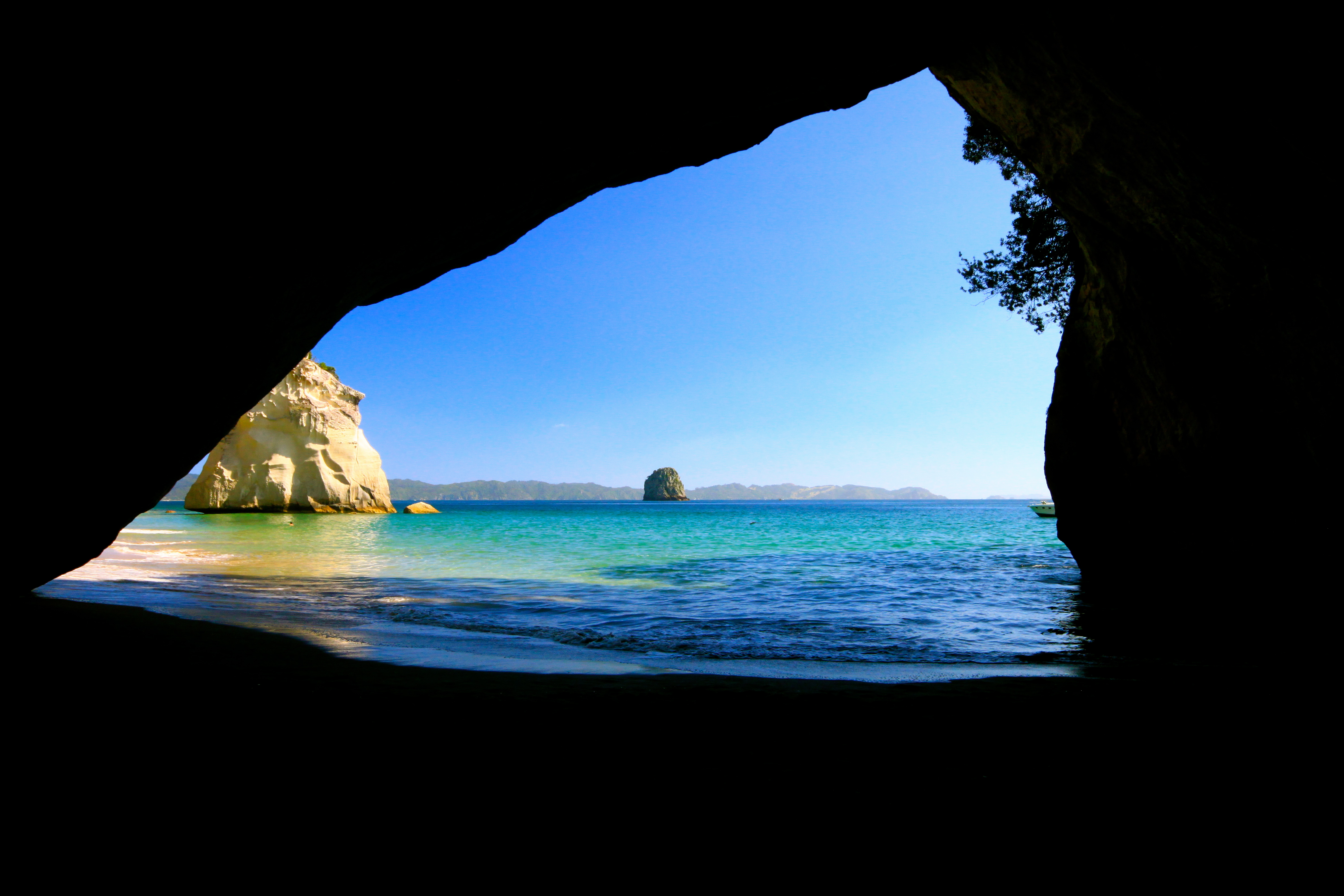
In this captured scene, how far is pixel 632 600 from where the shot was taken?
9.98m

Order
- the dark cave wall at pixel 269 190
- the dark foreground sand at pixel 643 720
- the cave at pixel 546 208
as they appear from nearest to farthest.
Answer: the dark foreground sand at pixel 643 720
the dark cave wall at pixel 269 190
the cave at pixel 546 208

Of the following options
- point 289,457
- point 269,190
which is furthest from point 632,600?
point 289,457

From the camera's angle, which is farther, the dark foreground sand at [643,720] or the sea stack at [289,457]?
the sea stack at [289,457]

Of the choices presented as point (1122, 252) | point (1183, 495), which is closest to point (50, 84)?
point (1122, 252)

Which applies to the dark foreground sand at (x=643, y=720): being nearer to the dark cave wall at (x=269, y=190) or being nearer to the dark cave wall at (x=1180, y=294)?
the dark cave wall at (x=269, y=190)

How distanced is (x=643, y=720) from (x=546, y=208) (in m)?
4.96

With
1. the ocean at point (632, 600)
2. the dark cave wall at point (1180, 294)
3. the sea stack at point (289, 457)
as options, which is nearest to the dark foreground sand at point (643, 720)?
the ocean at point (632, 600)

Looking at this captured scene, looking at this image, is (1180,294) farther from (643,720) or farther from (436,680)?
(436,680)

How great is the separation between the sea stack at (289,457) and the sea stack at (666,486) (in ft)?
412

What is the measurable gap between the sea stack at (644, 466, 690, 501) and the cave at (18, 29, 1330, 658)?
6418 inches

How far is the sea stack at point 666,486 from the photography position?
171375mm

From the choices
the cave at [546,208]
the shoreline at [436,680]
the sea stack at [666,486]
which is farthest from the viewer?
the sea stack at [666,486]

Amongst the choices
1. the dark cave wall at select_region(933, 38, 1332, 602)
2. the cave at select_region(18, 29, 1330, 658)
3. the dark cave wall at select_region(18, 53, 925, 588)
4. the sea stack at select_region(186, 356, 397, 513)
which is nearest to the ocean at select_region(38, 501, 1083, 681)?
the dark cave wall at select_region(933, 38, 1332, 602)

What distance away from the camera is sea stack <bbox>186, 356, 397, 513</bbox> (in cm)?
4578
